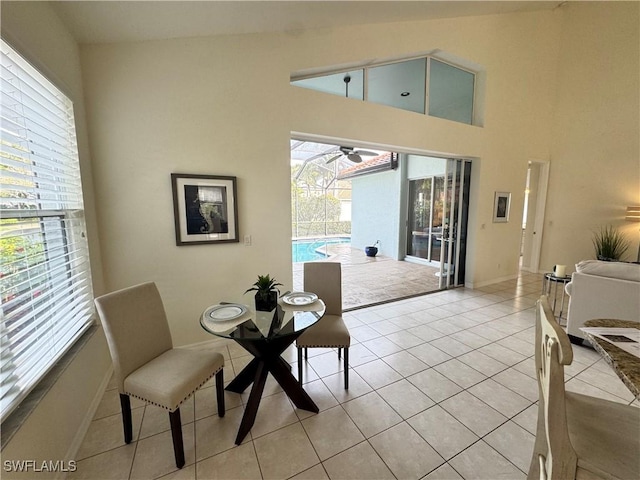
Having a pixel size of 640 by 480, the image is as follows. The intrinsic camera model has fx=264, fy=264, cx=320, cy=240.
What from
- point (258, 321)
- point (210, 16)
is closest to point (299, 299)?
point (258, 321)

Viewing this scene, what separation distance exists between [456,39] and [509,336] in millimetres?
4121

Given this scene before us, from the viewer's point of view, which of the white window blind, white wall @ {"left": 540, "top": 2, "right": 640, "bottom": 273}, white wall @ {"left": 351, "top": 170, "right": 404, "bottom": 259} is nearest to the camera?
the white window blind

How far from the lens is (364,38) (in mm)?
3152

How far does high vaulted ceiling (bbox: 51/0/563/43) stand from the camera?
1847 millimetres

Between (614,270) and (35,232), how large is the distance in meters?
4.55

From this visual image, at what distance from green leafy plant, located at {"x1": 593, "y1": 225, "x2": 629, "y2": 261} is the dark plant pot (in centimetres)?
577

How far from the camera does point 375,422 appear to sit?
70.9 inches

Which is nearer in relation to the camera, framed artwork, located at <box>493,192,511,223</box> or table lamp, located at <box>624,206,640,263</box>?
table lamp, located at <box>624,206,640,263</box>

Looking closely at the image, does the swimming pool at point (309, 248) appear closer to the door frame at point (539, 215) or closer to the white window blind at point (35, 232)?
the door frame at point (539, 215)

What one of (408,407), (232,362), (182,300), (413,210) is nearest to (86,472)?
(232,362)

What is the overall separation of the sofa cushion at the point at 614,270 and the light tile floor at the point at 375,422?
0.81 m

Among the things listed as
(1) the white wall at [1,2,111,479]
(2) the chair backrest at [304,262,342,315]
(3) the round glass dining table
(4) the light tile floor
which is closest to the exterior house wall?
(1) the white wall at [1,2,111,479]

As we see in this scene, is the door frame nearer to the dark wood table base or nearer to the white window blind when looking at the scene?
the dark wood table base

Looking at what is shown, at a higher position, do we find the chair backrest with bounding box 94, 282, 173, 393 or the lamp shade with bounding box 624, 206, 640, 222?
the lamp shade with bounding box 624, 206, 640, 222
